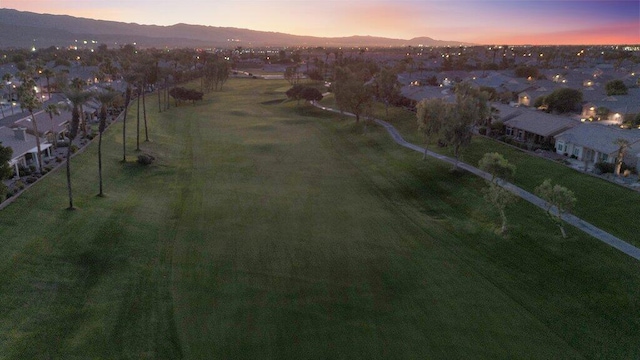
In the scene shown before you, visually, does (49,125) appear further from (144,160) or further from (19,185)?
(19,185)

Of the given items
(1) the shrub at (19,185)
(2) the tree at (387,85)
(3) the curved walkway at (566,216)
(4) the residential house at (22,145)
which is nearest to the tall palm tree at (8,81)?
(4) the residential house at (22,145)

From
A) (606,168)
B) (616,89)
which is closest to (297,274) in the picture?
(606,168)

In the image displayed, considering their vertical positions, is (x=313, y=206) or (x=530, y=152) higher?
(x=530, y=152)

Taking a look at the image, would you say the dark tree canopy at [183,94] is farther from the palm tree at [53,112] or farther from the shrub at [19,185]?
the shrub at [19,185]

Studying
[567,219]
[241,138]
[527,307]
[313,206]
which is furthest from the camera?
[241,138]

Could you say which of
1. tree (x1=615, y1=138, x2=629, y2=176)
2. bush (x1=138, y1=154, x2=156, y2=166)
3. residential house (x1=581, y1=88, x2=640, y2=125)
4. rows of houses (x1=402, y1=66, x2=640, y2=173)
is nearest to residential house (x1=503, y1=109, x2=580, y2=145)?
rows of houses (x1=402, y1=66, x2=640, y2=173)

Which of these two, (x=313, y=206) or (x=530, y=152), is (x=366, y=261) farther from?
(x=530, y=152)

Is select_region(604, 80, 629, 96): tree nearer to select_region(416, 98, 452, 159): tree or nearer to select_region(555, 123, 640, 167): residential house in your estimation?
select_region(555, 123, 640, 167): residential house

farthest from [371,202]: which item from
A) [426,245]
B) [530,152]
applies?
[530,152]
